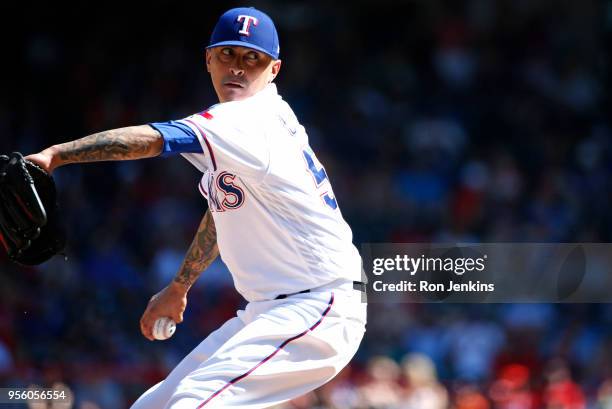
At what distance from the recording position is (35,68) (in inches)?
394

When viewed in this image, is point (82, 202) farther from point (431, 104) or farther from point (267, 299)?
point (267, 299)

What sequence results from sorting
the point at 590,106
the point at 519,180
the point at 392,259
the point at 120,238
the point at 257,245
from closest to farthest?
the point at 257,245
the point at 392,259
the point at 120,238
the point at 519,180
the point at 590,106

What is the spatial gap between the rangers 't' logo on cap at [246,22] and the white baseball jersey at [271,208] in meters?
0.24

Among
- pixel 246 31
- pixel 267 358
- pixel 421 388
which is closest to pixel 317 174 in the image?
pixel 246 31

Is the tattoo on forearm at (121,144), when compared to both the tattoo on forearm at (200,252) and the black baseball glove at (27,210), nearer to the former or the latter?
the black baseball glove at (27,210)

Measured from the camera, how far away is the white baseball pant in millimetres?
3270

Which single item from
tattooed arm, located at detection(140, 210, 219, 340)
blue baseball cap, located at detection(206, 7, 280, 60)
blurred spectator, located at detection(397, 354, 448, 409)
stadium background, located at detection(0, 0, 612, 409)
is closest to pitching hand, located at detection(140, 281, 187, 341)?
tattooed arm, located at detection(140, 210, 219, 340)

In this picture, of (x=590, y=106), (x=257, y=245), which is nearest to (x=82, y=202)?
(x=590, y=106)

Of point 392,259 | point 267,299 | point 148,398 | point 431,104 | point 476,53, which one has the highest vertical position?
point 476,53

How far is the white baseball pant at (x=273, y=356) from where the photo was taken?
3270 millimetres

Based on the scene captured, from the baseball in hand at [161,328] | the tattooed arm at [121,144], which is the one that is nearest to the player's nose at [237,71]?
the tattooed arm at [121,144]

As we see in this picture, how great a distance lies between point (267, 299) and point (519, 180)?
6.41 meters

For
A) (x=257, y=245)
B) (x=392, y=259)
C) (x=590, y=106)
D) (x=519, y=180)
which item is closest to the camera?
(x=257, y=245)

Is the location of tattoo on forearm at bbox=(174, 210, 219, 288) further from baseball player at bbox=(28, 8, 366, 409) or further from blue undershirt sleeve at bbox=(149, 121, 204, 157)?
blue undershirt sleeve at bbox=(149, 121, 204, 157)
